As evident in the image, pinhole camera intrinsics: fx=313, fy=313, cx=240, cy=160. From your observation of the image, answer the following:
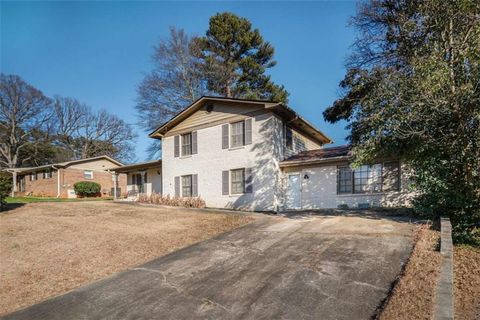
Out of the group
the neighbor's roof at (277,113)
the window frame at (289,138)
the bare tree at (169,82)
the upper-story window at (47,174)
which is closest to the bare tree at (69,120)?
the upper-story window at (47,174)

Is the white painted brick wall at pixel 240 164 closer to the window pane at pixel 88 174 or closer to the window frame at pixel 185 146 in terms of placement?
the window frame at pixel 185 146

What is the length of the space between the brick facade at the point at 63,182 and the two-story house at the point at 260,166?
16.8 m

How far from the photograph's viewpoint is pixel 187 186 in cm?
1930

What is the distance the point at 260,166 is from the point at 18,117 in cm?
3775

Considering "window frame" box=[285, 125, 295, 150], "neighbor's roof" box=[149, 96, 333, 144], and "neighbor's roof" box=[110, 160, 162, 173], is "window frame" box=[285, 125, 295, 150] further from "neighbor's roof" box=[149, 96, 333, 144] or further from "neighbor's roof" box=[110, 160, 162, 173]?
"neighbor's roof" box=[110, 160, 162, 173]

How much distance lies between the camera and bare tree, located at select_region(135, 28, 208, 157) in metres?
28.7

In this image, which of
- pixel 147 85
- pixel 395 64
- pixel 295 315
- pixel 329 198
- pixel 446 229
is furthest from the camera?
pixel 147 85

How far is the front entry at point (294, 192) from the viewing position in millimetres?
16219

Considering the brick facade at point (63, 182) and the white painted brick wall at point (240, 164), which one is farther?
the brick facade at point (63, 182)

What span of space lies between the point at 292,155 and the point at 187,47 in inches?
670

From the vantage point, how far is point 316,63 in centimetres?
1744

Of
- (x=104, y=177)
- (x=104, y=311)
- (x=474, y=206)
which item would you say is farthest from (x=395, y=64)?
(x=104, y=177)

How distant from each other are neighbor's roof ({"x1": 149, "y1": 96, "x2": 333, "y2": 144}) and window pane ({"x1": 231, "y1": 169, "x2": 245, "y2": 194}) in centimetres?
371

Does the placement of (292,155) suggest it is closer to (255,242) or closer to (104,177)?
(255,242)
